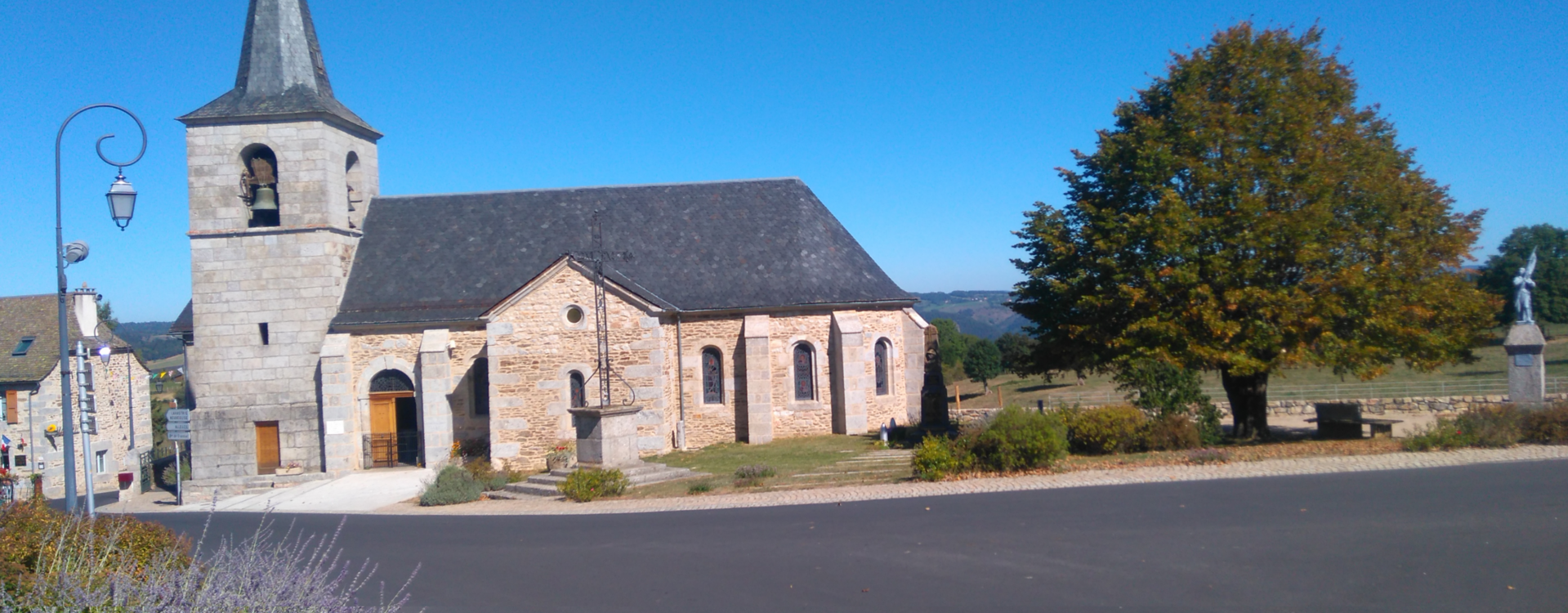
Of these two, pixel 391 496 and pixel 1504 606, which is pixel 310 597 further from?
pixel 391 496

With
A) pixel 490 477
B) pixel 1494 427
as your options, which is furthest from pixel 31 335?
pixel 1494 427

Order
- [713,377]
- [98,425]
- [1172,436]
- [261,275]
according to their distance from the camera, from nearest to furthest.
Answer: [1172,436], [261,275], [713,377], [98,425]

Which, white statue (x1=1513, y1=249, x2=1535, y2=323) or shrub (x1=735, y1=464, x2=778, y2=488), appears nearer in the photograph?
shrub (x1=735, y1=464, x2=778, y2=488)

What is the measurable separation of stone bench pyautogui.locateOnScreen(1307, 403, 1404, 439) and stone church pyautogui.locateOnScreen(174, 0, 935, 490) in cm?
917

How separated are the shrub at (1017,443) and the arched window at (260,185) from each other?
1814 cm

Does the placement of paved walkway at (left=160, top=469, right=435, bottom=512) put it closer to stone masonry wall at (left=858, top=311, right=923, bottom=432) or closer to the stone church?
the stone church

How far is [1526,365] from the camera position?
1995 centimetres

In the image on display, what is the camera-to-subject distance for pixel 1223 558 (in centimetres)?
879

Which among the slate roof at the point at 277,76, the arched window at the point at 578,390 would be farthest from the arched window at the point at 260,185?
the arched window at the point at 578,390

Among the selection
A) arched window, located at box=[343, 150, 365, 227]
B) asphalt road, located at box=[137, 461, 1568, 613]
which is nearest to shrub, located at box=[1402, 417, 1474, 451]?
asphalt road, located at box=[137, 461, 1568, 613]

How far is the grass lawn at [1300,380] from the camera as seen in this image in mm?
33906

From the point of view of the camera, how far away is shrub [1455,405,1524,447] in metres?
14.8

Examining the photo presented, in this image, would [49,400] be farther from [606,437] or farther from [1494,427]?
[1494,427]

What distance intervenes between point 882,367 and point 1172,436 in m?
9.46
